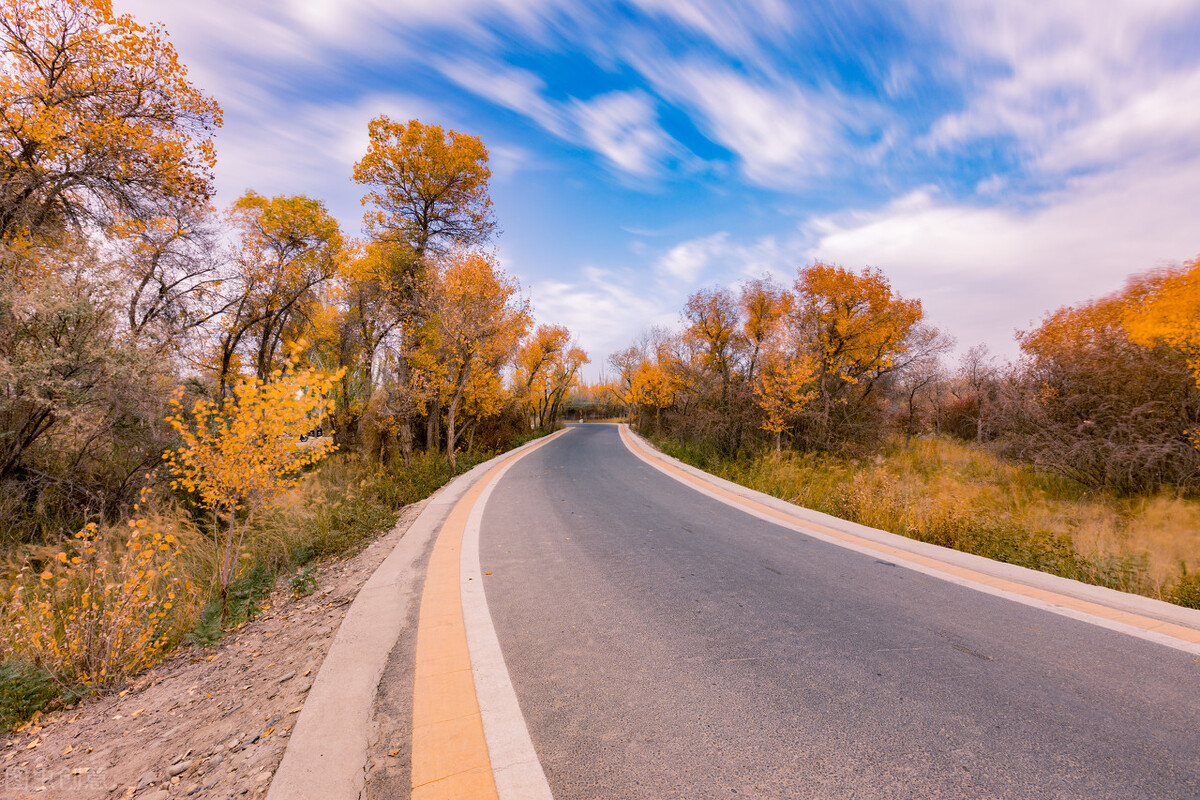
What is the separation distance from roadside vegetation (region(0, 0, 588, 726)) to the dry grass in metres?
7.36

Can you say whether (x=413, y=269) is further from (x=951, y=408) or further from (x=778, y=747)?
(x=951, y=408)

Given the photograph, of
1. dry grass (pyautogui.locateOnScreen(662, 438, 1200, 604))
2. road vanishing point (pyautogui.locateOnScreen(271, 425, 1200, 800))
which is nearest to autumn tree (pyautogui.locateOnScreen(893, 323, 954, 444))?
dry grass (pyautogui.locateOnScreen(662, 438, 1200, 604))

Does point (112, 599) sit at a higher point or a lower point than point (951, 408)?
lower

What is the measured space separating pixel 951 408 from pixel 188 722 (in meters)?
32.2

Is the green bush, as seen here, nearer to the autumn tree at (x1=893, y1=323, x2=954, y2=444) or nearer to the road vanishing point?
the road vanishing point

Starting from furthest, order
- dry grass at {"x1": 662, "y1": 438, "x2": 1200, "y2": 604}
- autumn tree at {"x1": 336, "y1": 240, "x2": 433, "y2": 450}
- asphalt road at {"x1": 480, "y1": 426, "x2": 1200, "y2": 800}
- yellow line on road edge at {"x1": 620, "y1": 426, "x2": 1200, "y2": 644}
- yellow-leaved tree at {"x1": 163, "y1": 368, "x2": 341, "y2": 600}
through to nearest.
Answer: autumn tree at {"x1": 336, "y1": 240, "x2": 433, "y2": 450} → dry grass at {"x1": 662, "y1": 438, "x2": 1200, "y2": 604} → yellow-leaved tree at {"x1": 163, "y1": 368, "x2": 341, "y2": 600} → yellow line on road edge at {"x1": 620, "y1": 426, "x2": 1200, "y2": 644} → asphalt road at {"x1": 480, "y1": 426, "x2": 1200, "y2": 800}

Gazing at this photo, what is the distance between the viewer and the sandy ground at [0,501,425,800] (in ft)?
6.36

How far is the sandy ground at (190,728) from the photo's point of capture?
1.94m

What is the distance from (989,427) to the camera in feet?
43.3

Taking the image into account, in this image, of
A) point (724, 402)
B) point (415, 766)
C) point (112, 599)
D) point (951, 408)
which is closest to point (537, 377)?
point (724, 402)

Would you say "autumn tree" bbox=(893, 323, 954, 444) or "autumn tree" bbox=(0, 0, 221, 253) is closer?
"autumn tree" bbox=(0, 0, 221, 253)

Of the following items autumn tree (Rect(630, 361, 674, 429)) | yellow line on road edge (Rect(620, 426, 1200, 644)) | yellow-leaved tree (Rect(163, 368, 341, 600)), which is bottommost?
yellow line on road edge (Rect(620, 426, 1200, 644))

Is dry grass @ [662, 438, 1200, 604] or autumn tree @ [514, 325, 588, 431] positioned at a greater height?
autumn tree @ [514, 325, 588, 431]

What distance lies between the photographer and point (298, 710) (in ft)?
7.53
